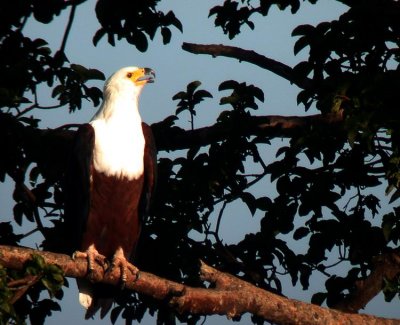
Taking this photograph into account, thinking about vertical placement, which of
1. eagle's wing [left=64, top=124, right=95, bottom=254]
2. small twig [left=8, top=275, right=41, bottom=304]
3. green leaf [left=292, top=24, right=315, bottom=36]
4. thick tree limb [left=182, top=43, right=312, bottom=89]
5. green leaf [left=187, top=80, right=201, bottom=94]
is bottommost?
small twig [left=8, top=275, right=41, bottom=304]

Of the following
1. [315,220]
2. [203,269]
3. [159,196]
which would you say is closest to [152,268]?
[159,196]

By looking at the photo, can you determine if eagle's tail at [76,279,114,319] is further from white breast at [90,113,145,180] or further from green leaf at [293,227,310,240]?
green leaf at [293,227,310,240]

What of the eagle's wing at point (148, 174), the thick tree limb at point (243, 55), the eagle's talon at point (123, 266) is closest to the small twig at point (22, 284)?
the eagle's talon at point (123, 266)

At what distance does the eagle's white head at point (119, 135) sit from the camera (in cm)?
650

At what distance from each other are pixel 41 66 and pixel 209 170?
1.22 m

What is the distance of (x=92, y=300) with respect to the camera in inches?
272

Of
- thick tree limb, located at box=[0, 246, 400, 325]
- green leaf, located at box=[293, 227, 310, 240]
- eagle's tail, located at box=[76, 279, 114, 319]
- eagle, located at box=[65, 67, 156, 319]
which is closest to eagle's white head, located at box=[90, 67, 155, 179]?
eagle, located at box=[65, 67, 156, 319]

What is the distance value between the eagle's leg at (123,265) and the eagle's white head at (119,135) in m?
0.49

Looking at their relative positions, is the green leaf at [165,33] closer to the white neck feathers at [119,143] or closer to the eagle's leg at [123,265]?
the white neck feathers at [119,143]

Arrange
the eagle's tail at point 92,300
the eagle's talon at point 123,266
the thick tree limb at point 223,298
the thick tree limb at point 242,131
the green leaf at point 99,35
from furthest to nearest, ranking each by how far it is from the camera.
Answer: the eagle's tail at point 92,300, the thick tree limb at point 242,131, the green leaf at point 99,35, the eagle's talon at point 123,266, the thick tree limb at point 223,298

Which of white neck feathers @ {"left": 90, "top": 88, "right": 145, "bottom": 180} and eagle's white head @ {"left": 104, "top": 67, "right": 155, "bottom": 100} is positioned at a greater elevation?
eagle's white head @ {"left": 104, "top": 67, "right": 155, "bottom": 100}

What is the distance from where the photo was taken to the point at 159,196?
6684mm

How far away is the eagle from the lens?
21.4 ft

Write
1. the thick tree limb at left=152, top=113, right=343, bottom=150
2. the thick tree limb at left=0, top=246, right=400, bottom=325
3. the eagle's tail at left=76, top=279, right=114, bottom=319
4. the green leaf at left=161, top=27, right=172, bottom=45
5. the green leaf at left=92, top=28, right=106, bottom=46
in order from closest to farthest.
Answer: the thick tree limb at left=0, top=246, right=400, bottom=325, the green leaf at left=92, top=28, right=106, bottom=46, the green leaf at left=161, top=27, right=172, bottom=45, the thick tree limb at left=152, top=113, right=343, bottom=150, the eagle's tail at left=76, top=279, right=114, bottom=319
